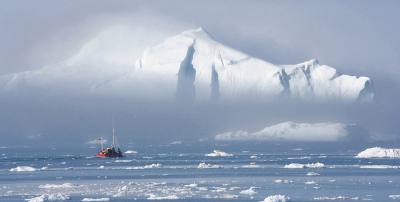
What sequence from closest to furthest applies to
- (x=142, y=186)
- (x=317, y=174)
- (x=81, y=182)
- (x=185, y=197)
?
(x=185, y=197)
(x=142, y=186)
(x=81, y=182)
(x=317, y=174)

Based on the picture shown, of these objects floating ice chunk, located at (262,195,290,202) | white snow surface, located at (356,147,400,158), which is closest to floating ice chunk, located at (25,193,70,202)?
floating ice chunk, located at (262,195,290,202)

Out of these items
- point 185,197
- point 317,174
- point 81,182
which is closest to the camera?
point 185,197

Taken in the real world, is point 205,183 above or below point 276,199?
above

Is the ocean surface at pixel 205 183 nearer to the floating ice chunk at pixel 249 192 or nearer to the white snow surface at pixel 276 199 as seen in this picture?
the floating ice chunk at pixel 249 192

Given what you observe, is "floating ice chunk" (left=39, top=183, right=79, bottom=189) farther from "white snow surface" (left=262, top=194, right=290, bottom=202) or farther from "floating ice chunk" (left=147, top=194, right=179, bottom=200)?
"white snow surface" (left=262, top=194, right=290, bottom=202)

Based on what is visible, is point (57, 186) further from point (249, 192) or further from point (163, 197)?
point (249, 192)

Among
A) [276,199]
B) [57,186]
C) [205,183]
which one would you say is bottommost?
[276,199]

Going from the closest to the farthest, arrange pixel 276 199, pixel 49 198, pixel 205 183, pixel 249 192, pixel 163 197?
pixel 276 199, pixel 49 198, pixel 163 197, pixel 249 192, pixel 205 183

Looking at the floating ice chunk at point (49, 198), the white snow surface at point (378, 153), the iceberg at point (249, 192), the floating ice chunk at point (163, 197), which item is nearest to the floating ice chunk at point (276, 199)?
the iceberg at point (249, 192)

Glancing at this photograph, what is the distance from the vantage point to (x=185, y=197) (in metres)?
70.7

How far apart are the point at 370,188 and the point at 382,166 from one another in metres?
33.7

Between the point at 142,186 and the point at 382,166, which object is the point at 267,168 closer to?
the point at 382,166

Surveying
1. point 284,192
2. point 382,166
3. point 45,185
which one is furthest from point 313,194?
point 382,166

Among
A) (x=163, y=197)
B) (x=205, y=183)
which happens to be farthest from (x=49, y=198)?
(x=205, y=183)
